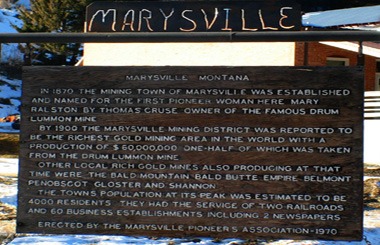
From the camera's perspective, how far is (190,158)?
118 inches

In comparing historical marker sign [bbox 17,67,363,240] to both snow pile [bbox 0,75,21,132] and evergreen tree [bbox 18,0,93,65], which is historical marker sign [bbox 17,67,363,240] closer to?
evergreen tree [bbox 18,0,93,65]

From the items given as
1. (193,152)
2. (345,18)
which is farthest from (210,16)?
(345,18)

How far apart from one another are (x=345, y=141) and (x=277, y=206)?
2.22 ft

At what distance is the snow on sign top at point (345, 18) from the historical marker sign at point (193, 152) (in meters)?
12.5

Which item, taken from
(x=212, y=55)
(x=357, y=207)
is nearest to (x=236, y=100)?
(x=357, y=207)

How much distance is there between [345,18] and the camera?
16.0m

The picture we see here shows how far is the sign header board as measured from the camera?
3.29 metres

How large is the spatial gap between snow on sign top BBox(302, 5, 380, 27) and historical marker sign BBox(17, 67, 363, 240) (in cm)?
1250

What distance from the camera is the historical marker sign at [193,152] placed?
2.93 metres

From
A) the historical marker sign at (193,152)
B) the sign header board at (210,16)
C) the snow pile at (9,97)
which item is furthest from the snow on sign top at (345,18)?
the snow pile at (9,97)

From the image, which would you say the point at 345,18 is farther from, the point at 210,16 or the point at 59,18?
the point at 59,18

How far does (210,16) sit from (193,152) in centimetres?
116

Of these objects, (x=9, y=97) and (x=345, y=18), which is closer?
(x=345, y=18)

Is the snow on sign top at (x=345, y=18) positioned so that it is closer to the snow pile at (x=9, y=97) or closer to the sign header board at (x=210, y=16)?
the sign header board at (x=210, y=16)
